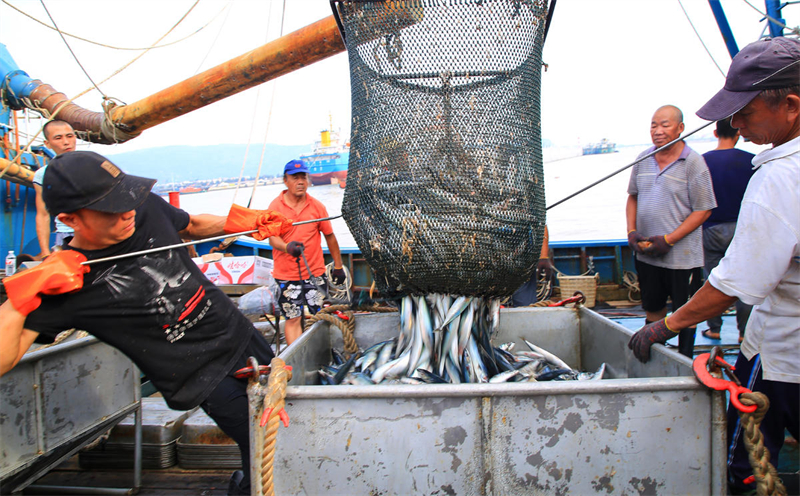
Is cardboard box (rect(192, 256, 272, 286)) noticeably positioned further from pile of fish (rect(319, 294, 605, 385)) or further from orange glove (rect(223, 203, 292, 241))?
pile of fish (rect(319, 294, 605, 385))

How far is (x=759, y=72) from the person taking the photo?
1651 millimetres

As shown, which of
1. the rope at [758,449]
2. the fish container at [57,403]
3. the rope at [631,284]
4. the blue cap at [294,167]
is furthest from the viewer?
the rope at [631,284]

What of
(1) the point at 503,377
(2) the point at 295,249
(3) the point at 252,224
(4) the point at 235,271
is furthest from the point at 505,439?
(4) the point at 235,271

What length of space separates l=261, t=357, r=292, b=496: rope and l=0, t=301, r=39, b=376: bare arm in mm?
900

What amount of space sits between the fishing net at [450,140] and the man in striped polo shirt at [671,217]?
6.02ft

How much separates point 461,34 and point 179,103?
3.41m

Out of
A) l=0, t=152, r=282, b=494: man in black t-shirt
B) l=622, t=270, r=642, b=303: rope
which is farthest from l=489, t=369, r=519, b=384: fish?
l=622, t=270, r=642, b=303: rope

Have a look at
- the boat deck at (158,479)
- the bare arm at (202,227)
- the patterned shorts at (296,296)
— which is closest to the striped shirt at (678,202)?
the boat deck at (158,479)

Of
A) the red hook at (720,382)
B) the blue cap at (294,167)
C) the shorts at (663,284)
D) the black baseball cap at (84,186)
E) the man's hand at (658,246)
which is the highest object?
the blue cap at (294,167)

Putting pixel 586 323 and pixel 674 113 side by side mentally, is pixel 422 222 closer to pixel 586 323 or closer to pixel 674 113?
pixel 586 323

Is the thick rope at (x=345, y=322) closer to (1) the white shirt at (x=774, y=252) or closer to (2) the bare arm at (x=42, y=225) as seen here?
(1) the white shirt at (x=774, y=252)

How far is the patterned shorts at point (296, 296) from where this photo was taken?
4.64 metres

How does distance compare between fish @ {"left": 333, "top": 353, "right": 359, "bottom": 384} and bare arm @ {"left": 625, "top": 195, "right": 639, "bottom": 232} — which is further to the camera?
bare arm @ {"left": 625, "top": 195, "right": 639, "bottom": 232}

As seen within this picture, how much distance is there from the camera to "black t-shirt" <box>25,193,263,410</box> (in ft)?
6.38
